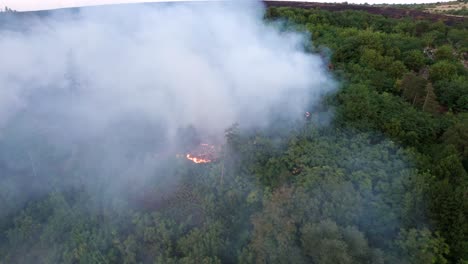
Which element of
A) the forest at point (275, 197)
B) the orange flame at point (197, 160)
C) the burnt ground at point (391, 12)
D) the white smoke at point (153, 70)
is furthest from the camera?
the burnt ground at point (391, 12)

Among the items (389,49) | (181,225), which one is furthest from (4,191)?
(389,49)

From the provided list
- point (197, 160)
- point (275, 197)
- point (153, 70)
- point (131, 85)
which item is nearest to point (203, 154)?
point (197, 160)

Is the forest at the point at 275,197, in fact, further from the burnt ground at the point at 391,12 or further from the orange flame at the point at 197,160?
the burnt ground at the point at 391,12

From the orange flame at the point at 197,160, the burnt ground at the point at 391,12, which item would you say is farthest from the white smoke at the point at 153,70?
the burnt ground at the point at 391,12

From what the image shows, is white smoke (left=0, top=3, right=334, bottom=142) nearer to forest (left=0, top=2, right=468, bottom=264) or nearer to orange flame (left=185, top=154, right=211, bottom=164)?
forest (left=0, top=2, right=468, bottom=264)

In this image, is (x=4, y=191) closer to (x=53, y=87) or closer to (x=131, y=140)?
(x=131, y=140)

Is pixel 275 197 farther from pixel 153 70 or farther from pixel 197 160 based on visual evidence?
pixel 153 70
